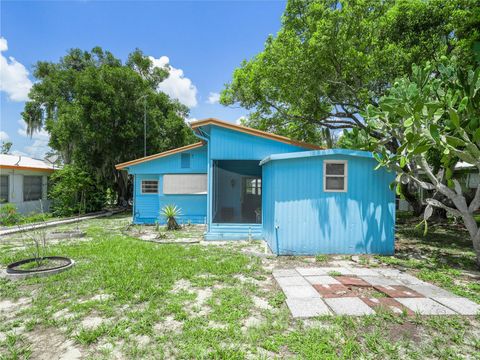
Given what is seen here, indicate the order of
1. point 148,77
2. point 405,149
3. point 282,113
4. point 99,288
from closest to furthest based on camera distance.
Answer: point 99,288 → point 405,149 → point 282,113 → point 148,77

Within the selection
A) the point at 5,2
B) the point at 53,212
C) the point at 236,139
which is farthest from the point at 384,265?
the point at 53,212

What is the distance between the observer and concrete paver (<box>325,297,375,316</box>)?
363 centimetres

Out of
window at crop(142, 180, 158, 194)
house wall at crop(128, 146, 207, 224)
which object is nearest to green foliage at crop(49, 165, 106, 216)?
house wall at crop(128, 146, 207, 224)

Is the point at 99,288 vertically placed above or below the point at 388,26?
below

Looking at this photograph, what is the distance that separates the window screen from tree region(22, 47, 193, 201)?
6024 mm

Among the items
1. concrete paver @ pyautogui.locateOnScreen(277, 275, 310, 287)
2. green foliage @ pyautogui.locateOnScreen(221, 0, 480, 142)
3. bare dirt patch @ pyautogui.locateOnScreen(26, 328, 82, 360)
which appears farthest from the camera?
green foliage @ pyautogui.locateOnScreen(221, 0, 480, 142)

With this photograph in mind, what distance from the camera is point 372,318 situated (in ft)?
11.3

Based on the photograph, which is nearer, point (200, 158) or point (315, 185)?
point (315, 185)

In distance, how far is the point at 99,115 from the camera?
14.7m

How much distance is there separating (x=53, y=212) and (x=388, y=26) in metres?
18.6

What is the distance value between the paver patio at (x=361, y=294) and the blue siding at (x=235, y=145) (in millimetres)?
4738

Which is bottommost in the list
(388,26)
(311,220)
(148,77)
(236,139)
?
(311,220)

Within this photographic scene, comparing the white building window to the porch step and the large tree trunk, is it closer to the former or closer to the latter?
the porch step

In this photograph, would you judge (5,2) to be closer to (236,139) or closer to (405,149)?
(236,139)
